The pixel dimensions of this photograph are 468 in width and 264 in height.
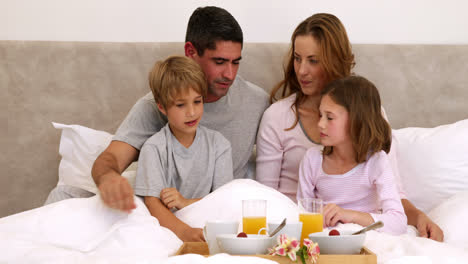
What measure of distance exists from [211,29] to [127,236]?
3.09ft

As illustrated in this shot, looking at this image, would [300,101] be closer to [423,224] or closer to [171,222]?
[423,224]

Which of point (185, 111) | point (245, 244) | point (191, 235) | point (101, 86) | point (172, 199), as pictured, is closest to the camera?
point (245, 244)

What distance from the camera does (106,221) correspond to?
57.3 inches

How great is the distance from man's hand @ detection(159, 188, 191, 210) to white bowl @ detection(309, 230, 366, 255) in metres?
0.58

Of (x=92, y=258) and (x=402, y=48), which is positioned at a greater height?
(x=402, y=48)

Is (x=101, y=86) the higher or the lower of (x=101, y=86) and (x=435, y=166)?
the higher

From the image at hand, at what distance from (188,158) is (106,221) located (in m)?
0.44

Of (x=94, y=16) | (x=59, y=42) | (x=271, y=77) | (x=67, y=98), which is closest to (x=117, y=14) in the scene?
(x=94, y=16)

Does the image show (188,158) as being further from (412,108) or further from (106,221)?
(412,108)

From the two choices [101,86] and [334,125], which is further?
[101,86]

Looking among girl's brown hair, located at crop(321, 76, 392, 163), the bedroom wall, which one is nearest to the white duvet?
girl's brown hair, located at crop(321, 76, 392, 163)

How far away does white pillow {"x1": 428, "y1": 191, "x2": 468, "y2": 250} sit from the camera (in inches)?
64.3

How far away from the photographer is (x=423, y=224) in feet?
5.58

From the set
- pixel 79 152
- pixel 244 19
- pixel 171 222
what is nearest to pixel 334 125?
pixel 171 222
